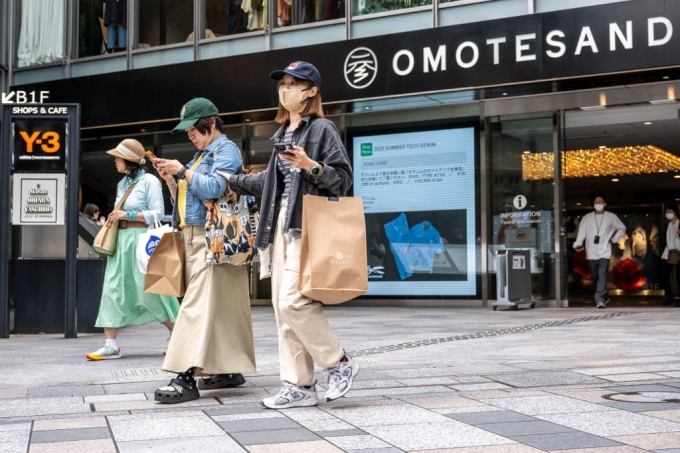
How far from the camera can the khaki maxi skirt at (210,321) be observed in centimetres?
497

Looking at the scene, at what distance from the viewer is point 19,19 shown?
18172mm

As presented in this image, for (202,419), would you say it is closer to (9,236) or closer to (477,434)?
(477,434)

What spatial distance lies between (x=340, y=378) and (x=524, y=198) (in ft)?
33.6

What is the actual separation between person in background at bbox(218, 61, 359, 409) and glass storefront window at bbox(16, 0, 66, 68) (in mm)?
14100

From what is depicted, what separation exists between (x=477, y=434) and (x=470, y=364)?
2.62m

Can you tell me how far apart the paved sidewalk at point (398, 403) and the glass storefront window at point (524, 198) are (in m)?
5.60

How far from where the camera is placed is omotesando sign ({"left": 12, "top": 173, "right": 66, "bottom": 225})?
30.8 feet

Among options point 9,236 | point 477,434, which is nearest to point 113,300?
point 9,236

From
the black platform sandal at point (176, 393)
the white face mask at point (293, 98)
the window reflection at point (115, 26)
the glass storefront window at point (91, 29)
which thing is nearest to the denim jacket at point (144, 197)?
the black platform sandal at point (176, 393)

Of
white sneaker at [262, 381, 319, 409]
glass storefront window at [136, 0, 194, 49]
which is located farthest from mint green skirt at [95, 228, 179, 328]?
glass storefront window at [136, 0, 194, 49]

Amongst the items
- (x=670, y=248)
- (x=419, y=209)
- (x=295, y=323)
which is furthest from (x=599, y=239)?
(x=295, y=323)

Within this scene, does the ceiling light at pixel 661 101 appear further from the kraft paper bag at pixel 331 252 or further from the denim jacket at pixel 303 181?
the kraft paper bag at pixel 331 252

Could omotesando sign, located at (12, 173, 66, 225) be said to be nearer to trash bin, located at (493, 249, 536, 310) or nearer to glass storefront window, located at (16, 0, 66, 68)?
trash bin, located at (493, 249, 536, 310)

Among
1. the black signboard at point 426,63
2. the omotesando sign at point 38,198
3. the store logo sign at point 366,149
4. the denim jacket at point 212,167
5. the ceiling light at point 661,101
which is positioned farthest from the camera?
the store logo sign at point 366,149
